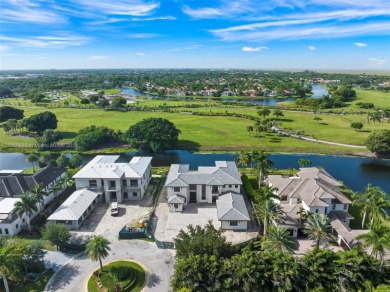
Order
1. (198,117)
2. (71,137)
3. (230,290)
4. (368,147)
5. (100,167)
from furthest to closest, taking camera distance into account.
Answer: (198,117)
(71,137)
(368,147)
(100,167)
(230,290)

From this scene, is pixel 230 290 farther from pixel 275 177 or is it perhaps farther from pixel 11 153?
pixel 11 153

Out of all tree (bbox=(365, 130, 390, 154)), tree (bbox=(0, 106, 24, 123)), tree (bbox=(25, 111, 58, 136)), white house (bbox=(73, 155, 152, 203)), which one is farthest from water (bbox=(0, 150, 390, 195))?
tree (bbox=(0, 106, 24, 123))

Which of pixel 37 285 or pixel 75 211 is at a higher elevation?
pixel 75 211

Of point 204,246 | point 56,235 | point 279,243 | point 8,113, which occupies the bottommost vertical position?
point 56,235

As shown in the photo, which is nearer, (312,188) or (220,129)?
(312,188)

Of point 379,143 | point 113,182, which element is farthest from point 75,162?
point 379,143

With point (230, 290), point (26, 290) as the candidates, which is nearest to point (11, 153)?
point (26, 290)

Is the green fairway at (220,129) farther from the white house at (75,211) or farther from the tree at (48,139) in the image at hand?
the white house at (75,211)

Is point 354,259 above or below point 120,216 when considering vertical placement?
above

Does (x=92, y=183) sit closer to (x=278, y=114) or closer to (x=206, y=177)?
(x=206, y=177)
